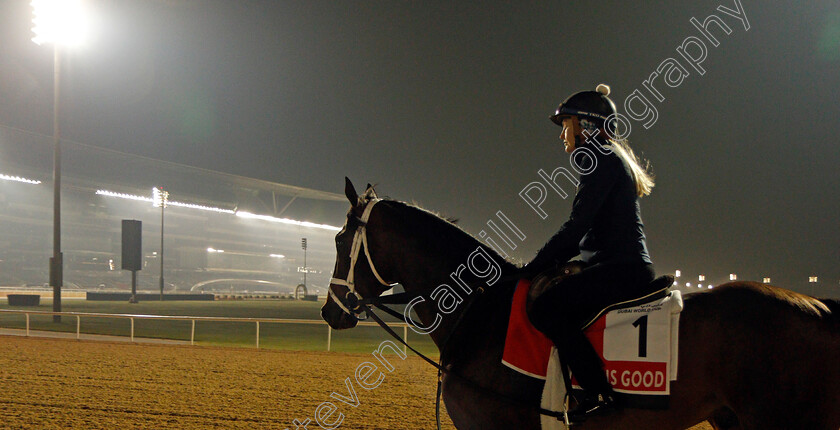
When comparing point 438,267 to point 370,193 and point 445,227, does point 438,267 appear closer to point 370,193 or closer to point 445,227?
point 445,227

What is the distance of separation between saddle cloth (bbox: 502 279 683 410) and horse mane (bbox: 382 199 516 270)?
0.53 meters

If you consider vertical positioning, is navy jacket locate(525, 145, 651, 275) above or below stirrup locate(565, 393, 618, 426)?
above

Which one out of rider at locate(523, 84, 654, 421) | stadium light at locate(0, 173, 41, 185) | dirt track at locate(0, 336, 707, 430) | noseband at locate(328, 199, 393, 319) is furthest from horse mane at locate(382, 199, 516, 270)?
stadium light at locate(0, 173, 41, 185)

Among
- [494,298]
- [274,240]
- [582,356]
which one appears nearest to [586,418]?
[582,356]

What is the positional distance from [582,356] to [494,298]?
0.55 metres

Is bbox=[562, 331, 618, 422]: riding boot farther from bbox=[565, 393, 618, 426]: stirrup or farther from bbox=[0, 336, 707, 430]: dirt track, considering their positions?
bbox=[0, 336, 707, 430]: dirt track

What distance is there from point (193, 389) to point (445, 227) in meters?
7.00

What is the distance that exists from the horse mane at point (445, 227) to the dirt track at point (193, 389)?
13.7 feet

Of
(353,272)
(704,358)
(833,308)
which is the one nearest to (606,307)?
(704,358)

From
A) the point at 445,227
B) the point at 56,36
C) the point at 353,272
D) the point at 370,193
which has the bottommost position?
the point at 353,272

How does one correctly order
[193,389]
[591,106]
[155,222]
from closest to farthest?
[591,106] → [193,389] → [155,222]

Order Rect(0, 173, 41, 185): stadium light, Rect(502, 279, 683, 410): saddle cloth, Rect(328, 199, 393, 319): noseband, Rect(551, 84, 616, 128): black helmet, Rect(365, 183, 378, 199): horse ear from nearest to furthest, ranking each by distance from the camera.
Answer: Rect(502, 279, 683, 410): saddle cloth
Rect(551, 84, 616, 128): black helmet
Rect(328, 199, 393, 319): noseband
Rect(365, 183, 378, 199): horse ear
Rect(0, 173, 41, 185): stadium light

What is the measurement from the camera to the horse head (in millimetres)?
3018

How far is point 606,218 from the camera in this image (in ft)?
8.42
